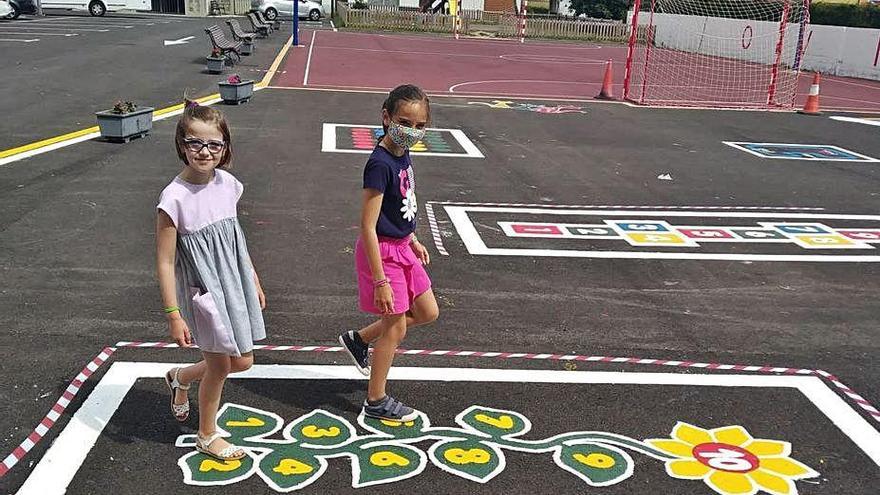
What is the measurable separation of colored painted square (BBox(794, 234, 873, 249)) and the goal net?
11908 mm

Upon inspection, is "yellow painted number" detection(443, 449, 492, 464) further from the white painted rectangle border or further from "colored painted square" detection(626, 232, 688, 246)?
"colored painted square" detection(626, 232, 688, 246)

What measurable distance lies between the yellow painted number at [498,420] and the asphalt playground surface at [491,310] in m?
0.02

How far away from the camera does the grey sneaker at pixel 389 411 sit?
4397 mm

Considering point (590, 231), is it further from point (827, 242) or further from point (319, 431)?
point (319, 431)

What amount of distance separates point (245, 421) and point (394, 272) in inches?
47.1

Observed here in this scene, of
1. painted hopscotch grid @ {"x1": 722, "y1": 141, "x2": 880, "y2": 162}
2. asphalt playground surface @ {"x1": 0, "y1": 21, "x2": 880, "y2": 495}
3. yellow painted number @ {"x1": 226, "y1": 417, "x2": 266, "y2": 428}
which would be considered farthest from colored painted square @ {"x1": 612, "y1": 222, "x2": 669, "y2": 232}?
painted hopscotch grid @ {"x1": 722, "y1": 141, "x2": 880, "y2": 162}

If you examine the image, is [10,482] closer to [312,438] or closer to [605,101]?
[312,438]

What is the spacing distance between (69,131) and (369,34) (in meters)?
32.9

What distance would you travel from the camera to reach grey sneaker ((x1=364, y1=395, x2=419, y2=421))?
14.4 ft

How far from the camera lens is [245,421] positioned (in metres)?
4.32

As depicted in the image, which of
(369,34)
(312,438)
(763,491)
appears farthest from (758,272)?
(369,34)

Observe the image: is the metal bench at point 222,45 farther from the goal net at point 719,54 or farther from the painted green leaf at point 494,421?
the painted green leaf at point 494,421

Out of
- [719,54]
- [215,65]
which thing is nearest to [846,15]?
[719,54]

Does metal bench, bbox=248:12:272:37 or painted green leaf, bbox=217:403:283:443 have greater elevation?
metal bench, bbox=248:12:272:37
